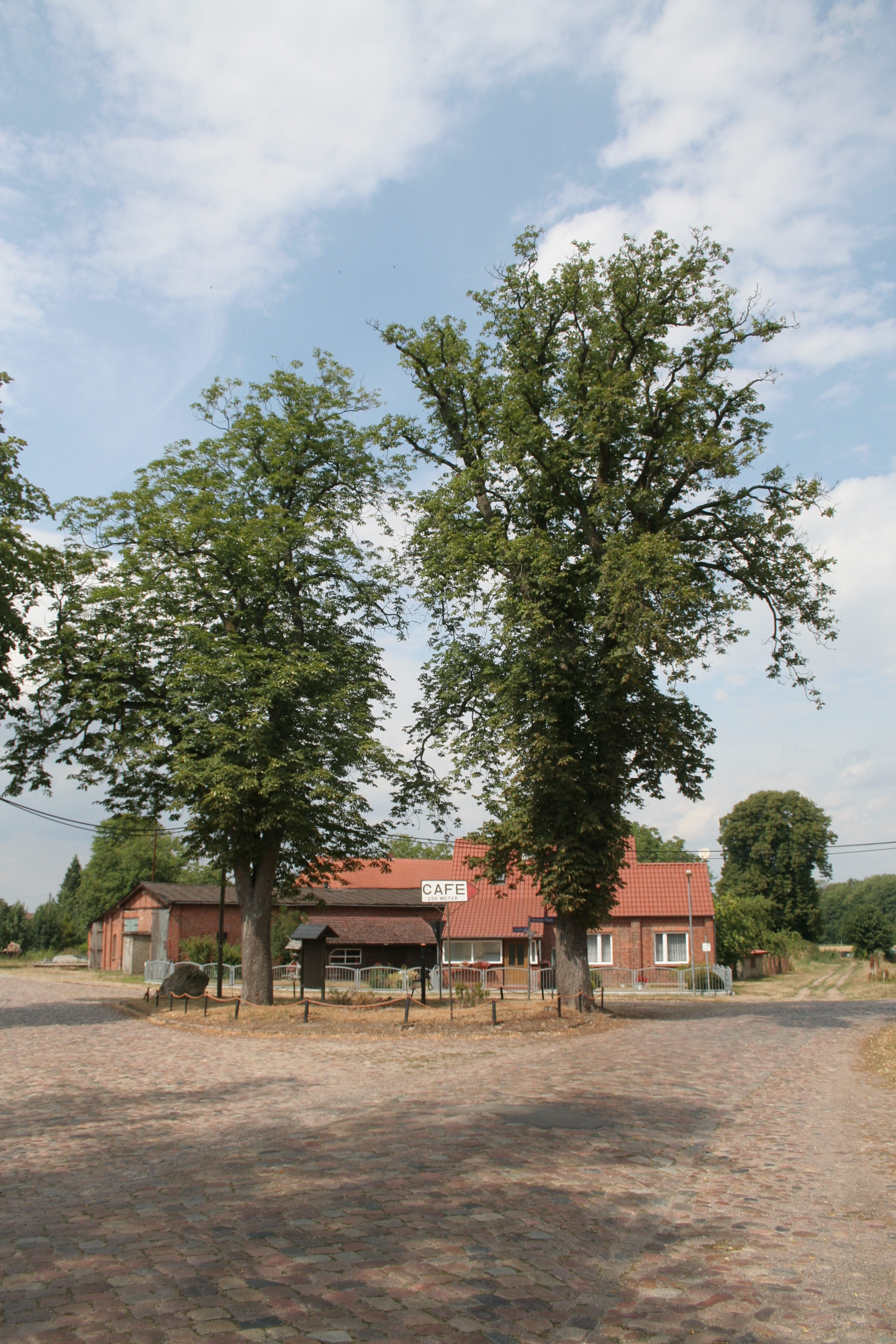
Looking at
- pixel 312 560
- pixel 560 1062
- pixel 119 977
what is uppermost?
pixel 312 560

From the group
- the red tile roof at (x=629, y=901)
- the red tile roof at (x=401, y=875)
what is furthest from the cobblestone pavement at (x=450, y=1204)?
the red tile roof at (x=401, y=875)

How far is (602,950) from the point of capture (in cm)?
4550

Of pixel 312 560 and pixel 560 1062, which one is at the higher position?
pixel 312 560

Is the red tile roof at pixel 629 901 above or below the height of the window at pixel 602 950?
above

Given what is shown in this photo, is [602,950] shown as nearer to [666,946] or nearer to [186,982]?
[666,946]

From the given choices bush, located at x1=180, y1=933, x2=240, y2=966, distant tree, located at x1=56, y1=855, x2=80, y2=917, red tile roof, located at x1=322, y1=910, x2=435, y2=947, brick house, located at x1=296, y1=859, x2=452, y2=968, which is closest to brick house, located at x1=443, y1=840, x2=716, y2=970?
brick house, located at x1=296, y1=859, x2=452, y2=968

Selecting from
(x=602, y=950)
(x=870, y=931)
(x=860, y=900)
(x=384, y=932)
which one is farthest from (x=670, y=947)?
(x=860, y=900)

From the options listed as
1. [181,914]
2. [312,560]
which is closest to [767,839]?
[181,914]

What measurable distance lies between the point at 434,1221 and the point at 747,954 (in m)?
50.8

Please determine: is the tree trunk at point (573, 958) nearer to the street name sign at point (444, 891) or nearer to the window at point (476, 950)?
the street name sign at point (444, 891)

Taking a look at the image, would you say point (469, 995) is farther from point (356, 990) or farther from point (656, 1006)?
point (356, 990)

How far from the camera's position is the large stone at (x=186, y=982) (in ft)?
89.9

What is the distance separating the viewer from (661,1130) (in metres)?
9.87

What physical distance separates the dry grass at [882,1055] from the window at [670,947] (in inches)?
978
